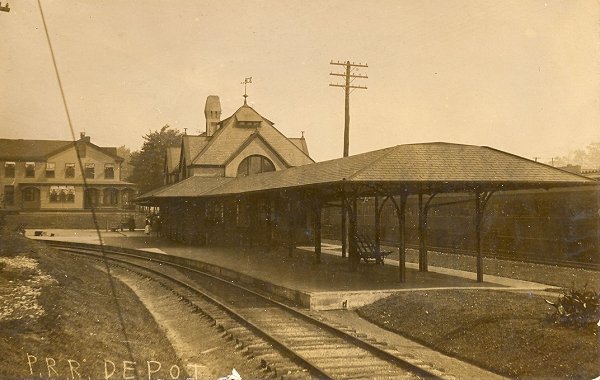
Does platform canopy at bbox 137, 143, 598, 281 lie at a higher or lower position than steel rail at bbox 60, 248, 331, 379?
higher

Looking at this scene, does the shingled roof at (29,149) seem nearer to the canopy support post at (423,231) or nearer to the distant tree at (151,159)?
the distant tree at (151,159)

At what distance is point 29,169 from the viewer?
51.1 meters

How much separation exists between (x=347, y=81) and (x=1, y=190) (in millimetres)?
34912

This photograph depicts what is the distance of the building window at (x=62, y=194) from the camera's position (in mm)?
51562

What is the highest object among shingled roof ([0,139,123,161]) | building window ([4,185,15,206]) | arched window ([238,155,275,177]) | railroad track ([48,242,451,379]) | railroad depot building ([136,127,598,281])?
shingled roof ([0,139,123,161])

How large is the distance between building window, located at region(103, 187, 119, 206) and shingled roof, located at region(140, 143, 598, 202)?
42.5 m

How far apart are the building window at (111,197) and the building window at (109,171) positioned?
1673 mm

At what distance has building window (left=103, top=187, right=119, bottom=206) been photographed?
182ft

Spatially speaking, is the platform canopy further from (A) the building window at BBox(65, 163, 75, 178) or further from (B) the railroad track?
(A) the building window at BBox(65, 163, 75, 178)

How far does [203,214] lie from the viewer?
1243 inches

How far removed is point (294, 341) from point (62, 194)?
48214mm

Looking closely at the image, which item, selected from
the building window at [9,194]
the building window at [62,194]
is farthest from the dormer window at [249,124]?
the building window at [9,194]

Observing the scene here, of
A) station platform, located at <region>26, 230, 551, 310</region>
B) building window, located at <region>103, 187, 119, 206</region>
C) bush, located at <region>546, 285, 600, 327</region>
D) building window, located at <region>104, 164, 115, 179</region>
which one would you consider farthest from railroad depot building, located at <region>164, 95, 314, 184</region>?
bush, located at <region>546, 285, 600, 327</region>

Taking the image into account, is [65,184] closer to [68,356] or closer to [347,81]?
[347,81]
